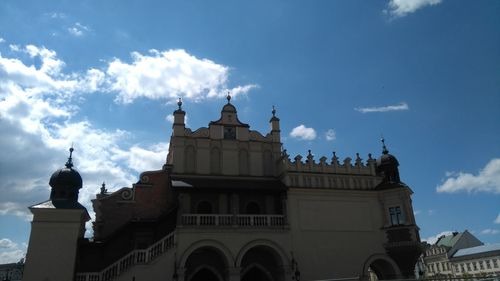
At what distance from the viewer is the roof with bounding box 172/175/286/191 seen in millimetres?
25186

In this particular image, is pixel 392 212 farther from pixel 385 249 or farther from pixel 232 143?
pixel 232 143

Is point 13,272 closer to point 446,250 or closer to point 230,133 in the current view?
point 230,133

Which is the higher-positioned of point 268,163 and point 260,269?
point 268,163

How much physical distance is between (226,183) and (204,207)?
7.45 ft

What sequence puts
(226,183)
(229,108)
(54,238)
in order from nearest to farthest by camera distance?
1. (54,238)
2. (226,183)
3. (229,108)

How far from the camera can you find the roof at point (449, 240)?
81206mm

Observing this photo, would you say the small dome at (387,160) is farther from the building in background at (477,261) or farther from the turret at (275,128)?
the building in background at (477,261)

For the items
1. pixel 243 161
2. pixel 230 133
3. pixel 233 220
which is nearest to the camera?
pixel 233 220

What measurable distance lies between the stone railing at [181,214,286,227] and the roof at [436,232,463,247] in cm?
7013

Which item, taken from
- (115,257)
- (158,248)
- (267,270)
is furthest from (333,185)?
(115,257)

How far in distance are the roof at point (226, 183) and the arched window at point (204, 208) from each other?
5.12ft

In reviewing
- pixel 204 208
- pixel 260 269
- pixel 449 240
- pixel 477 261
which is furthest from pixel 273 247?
pixel 449 240

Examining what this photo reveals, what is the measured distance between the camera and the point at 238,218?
2492 centimetres

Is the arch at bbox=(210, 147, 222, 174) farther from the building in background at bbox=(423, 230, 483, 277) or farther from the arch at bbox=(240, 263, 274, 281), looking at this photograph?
the building in background at bbox=(423, 230, 483, 277)
